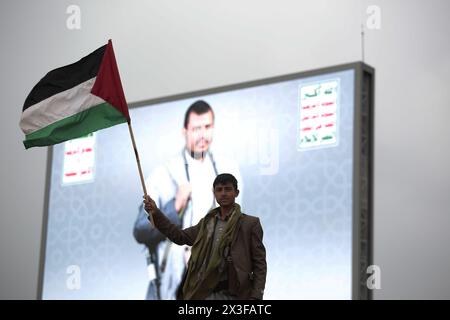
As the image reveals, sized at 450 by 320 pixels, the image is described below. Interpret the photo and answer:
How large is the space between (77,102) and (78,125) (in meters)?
0.13

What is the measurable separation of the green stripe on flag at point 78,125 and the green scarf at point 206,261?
3.47ft

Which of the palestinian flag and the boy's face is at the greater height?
the palestinian flag

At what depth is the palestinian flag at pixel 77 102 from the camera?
5.19m

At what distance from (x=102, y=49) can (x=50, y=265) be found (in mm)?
5193

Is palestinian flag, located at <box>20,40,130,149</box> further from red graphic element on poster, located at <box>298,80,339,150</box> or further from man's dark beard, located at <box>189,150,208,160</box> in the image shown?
man's dark beard, located at <box>189,150,208,160</box>

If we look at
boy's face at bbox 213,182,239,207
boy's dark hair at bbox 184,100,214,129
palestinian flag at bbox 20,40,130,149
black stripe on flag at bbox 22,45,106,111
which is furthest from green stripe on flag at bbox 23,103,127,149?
boy's dark hair at bbox 184,100,214,129

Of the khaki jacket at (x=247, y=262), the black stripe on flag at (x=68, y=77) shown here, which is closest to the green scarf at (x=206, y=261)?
the khaki jacket at (x=247, y=262)

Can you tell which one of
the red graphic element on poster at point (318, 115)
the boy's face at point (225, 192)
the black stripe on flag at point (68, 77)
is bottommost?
the boy's face at point (225, 192)

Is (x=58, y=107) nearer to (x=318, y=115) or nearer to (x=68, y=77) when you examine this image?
(x=68, y=77)

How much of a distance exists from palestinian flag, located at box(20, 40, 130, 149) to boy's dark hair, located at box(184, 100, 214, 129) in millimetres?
3766

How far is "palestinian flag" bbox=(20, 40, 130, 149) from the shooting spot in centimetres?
519

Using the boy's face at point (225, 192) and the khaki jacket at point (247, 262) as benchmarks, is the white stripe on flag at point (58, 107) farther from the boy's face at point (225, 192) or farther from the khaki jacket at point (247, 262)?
the khaki jacket at point (247, 262)

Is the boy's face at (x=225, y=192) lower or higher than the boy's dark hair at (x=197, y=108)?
lower

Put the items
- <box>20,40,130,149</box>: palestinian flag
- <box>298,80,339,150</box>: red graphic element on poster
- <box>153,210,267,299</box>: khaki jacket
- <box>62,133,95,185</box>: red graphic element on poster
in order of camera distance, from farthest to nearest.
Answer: <box>62,133,95,185</box>: red graphic element on poster
<box>298,80,339,150</box>: red graphic element on poster
<box>20,40,130,149</box>: palestinian flag
<box>153,210,267,299</box>: khaki jacket
